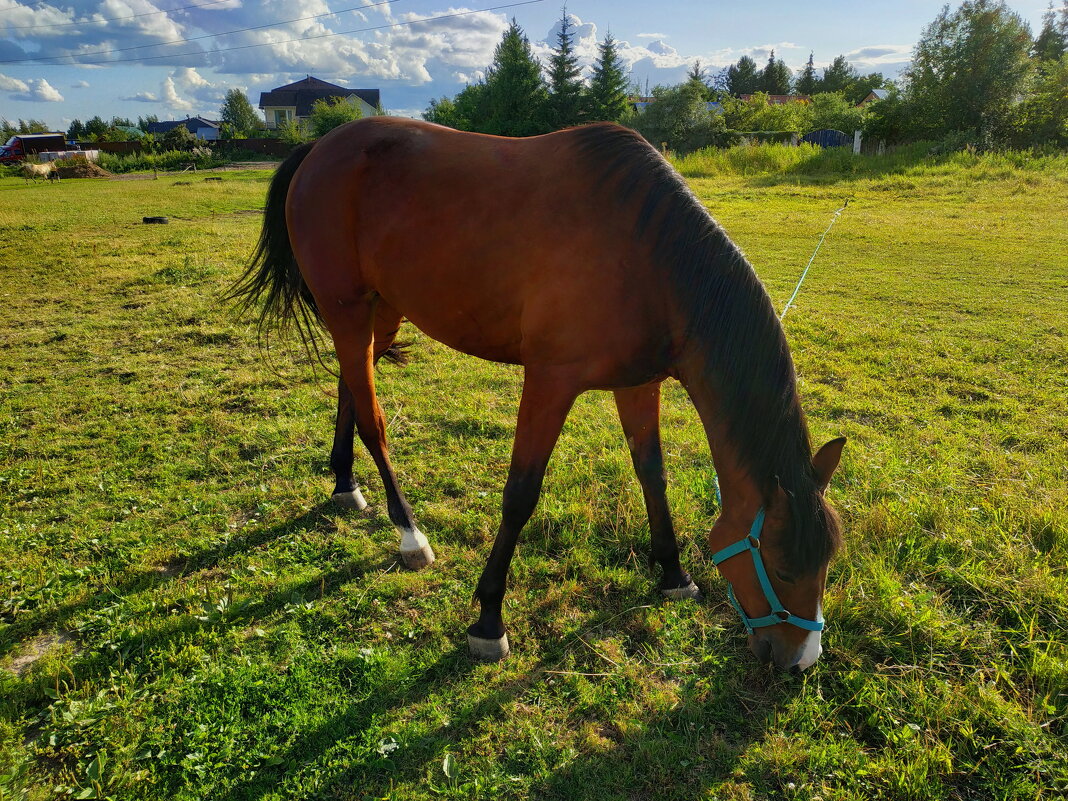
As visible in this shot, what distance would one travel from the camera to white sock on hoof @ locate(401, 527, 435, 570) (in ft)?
9.87

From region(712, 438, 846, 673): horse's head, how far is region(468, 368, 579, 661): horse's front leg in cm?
77

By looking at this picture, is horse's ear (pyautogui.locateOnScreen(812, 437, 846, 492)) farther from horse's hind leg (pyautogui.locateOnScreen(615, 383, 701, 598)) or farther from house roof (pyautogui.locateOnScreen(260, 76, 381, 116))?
house roof (pyautogui.locateOnScreen(260, 76, 381, 116))

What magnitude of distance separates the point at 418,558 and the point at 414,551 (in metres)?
0.04

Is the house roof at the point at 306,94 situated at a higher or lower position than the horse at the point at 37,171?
higher

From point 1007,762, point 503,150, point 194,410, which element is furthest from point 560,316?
point 194,410

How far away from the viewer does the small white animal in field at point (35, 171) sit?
27406 millimetres

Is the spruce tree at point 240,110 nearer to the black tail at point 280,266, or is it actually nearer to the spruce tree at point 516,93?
the spruce tree at point 516,93

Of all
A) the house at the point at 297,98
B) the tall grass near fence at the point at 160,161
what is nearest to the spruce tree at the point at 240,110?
the house at the point at 297,98

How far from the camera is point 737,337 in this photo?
82.0 inches

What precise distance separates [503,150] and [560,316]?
94cm

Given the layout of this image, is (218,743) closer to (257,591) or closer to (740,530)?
(257,591)

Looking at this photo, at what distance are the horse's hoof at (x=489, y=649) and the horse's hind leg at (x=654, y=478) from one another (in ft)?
2.86

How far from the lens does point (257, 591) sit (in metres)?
2.82

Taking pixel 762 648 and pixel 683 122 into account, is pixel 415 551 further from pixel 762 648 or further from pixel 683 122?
pixel 683 122
